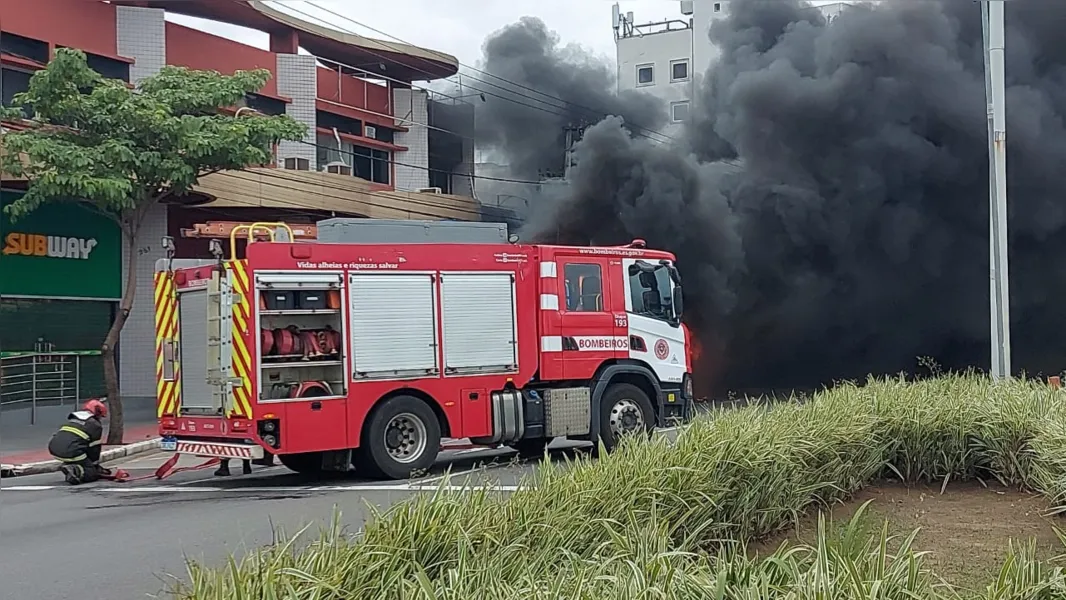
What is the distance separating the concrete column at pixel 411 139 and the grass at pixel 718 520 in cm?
1854

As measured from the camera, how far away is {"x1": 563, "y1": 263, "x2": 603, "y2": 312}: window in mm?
11641

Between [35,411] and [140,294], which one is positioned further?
[140,294]

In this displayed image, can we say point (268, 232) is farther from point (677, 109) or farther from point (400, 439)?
point (677, 109)

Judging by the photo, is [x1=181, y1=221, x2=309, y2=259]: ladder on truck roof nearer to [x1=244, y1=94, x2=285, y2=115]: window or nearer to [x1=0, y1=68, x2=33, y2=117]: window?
[x1=0, y1=68, x2=33, y2=117]: window

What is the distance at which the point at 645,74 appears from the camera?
3741 cm

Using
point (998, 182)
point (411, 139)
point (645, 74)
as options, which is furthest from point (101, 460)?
point (645, 74)

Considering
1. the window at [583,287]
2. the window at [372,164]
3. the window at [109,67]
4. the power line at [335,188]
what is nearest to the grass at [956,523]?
the window at [583,287]

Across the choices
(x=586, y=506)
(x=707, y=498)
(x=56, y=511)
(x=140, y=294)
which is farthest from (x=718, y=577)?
(x=140, y=294)

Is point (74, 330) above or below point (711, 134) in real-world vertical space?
below

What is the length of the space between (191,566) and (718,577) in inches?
76.3

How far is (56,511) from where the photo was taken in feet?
30.3

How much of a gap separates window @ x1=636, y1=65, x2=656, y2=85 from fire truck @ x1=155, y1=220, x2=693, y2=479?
25.9 m

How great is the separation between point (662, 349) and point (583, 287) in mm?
1326

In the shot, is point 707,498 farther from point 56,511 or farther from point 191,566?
point 56,511
